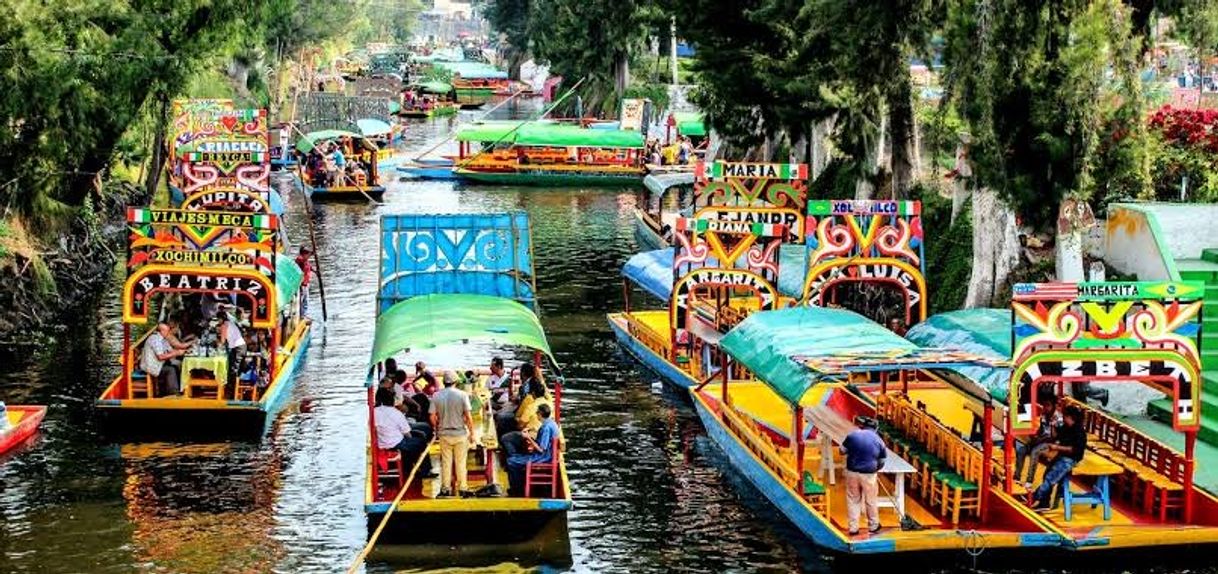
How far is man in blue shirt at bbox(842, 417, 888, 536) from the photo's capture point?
65.9 ft

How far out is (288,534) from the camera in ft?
73.3

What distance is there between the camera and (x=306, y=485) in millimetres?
24750

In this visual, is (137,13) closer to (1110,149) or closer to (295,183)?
(1110,149)

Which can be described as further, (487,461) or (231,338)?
(231,338)

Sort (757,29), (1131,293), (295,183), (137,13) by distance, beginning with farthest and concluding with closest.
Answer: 1. (295,183)
2. (757,29)
3. (137,13)
4. (1131,293)

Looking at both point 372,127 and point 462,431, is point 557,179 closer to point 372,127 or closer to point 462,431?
point 372,127

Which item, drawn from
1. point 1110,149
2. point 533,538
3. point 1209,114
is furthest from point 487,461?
point 1209,114

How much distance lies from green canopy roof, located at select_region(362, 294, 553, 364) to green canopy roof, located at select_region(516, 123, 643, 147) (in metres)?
40.9

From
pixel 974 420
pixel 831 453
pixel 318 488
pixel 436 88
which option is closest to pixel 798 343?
pixel 831 453

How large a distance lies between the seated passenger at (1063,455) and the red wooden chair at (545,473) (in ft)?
19.1

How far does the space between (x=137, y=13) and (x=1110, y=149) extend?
20.2m

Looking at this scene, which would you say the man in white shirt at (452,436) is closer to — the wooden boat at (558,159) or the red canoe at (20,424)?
the red canoe at (20,424)

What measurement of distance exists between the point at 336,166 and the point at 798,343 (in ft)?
128

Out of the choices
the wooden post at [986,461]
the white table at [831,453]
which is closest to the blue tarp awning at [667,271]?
the white table at [831,453]
